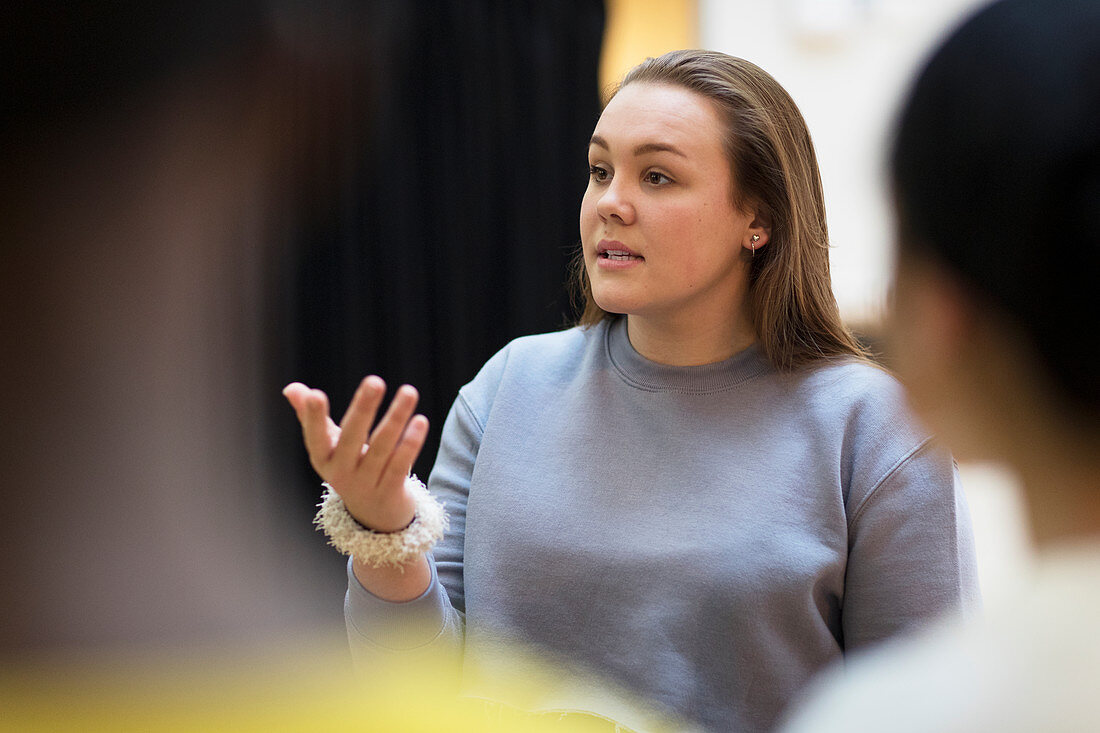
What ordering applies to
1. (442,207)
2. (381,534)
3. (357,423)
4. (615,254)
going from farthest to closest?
(442,207) < (615,254) < (381,534) < (357,423)

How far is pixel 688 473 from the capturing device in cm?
129

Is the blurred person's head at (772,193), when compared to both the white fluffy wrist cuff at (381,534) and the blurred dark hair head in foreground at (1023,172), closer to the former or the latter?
the white fluffy wrist cuff at (381,534)

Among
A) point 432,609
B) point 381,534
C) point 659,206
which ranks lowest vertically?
point 432,609

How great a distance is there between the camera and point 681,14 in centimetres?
276

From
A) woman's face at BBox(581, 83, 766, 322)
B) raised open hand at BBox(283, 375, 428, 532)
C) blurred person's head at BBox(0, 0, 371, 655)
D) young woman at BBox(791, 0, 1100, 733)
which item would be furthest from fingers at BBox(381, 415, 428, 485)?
young woman at BBox(791, 0, 1100, 733)

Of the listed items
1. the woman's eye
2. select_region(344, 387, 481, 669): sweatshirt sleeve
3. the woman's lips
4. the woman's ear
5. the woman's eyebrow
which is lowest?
select_region(344, 387, 481, 669): sweatshirt sleeve

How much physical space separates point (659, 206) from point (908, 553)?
51cm

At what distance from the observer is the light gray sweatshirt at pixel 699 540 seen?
1.19 m

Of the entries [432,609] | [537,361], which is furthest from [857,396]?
[432,609]

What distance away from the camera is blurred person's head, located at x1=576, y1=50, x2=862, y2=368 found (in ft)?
4.37

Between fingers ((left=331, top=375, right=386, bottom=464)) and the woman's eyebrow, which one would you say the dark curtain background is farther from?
fingers ((left=331, top=375, right=386, bottom=464))

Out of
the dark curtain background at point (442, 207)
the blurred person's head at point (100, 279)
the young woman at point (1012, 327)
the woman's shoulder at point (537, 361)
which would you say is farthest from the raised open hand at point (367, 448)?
the dark curtain background at point (442, 207)

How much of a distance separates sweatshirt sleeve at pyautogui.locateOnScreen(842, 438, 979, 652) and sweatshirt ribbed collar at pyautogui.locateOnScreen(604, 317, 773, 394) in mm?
231

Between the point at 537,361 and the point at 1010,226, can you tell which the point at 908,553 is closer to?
the point at 537,361
